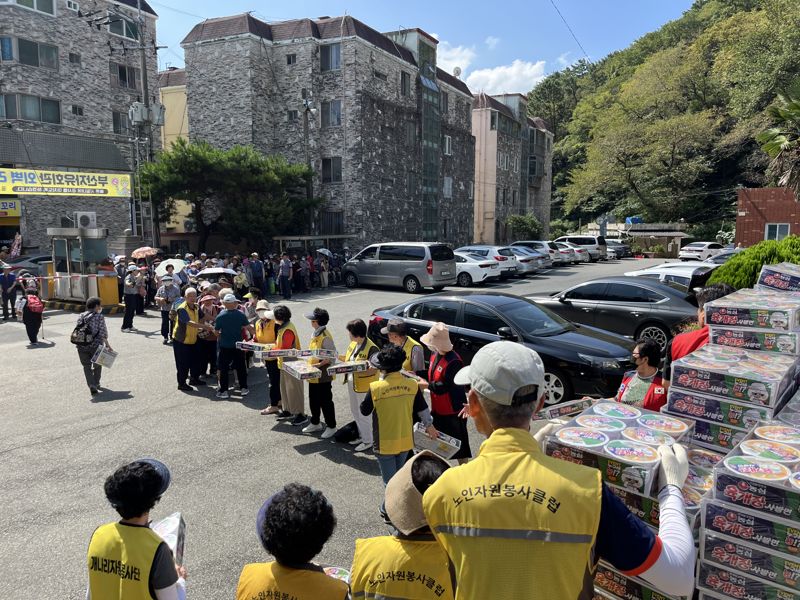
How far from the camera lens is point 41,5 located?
27.4 meters

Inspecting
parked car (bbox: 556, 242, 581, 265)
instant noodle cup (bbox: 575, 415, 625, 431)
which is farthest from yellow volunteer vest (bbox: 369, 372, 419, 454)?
parked car (bbox: 556, 242, 581, 265)

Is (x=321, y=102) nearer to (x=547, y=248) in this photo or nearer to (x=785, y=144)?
(x=547, y=248)

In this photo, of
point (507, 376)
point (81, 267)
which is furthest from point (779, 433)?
point (81, 267)

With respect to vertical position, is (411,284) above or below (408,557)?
below

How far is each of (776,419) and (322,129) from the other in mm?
29845

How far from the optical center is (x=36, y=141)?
26453mm

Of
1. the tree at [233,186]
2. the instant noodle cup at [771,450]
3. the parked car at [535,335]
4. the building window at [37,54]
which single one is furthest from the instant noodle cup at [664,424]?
the building window at [37,54]

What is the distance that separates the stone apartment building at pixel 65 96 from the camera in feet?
86.8

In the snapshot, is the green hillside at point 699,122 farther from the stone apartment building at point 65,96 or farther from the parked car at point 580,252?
the stone apartment building at point 65,96

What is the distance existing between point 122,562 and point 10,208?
29865 millimetres

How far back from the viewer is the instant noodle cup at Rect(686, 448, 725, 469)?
2848 mm

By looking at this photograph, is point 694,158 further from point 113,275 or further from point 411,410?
point 411,410

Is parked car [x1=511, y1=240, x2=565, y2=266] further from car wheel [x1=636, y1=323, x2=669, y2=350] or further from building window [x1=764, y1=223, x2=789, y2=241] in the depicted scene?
car wheel [x1=636, y1=323, x2=669, y2=350]

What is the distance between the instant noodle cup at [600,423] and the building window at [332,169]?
2883 cm
